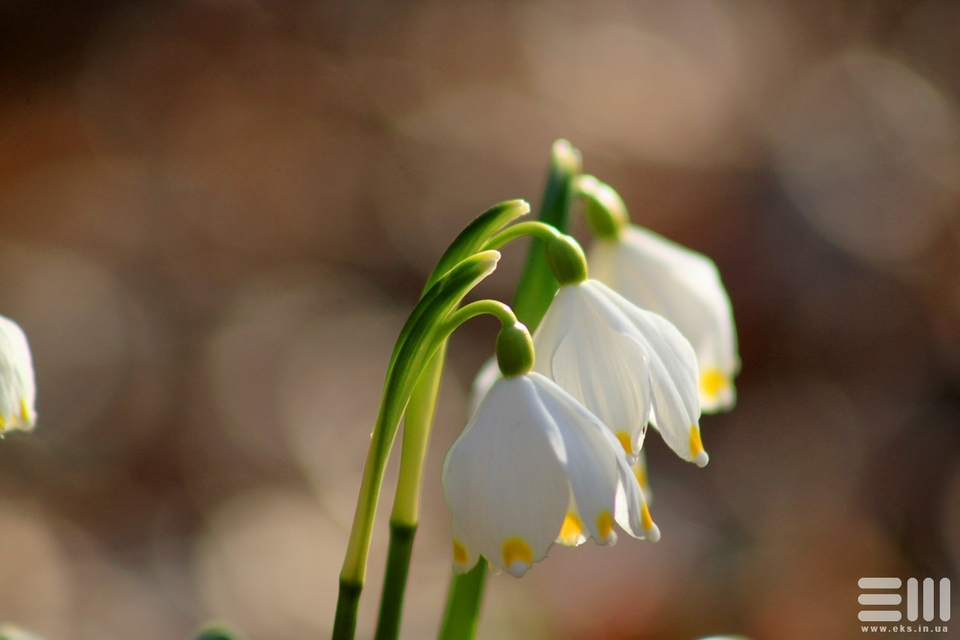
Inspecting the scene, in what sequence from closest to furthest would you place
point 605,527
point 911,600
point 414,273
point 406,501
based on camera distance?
point 605,527, point 406,501, point 911,600, point 414,273

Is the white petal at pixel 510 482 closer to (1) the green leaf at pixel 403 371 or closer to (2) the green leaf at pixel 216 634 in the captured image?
(1) the green leaf at pixel 403 371

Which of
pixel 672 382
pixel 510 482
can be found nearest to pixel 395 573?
pixel 510 482

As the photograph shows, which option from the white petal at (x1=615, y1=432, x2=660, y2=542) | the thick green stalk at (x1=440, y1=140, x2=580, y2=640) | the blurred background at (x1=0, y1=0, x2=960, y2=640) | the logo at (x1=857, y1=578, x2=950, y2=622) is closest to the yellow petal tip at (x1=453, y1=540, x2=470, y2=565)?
the white petal at (x1=615, y1=432, x2=660, y2=542)

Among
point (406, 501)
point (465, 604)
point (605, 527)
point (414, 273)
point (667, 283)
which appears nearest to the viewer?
point (605, 527)

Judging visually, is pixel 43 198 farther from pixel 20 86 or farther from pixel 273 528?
pixel 273 528

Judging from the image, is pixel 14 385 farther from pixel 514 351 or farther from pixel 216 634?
pixel 514 351

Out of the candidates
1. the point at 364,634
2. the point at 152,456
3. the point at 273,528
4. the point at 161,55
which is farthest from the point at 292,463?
the point at 161,55

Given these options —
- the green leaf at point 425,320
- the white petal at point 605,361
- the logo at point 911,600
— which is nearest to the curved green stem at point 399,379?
the green leaf at point 425,320
